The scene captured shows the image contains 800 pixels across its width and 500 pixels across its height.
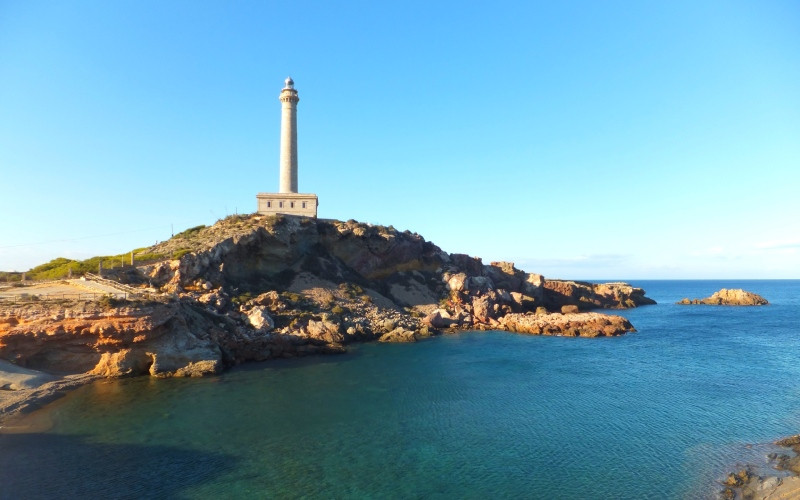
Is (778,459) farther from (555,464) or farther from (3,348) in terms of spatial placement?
(3,348)

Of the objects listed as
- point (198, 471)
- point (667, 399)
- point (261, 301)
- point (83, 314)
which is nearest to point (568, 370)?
point (667, 399)

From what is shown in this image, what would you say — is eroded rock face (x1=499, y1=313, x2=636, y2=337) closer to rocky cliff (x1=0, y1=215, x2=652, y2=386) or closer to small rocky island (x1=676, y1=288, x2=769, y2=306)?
rocky cliff (x1=0, y1=215, x2=652, y2=386)

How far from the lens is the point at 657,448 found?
17250 mm

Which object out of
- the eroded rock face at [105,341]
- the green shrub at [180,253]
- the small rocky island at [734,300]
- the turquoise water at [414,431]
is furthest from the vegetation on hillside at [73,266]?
the small rocky island at [734,300]

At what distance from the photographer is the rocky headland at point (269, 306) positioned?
2616 centimetres

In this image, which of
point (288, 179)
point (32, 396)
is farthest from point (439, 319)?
point (32, 396)

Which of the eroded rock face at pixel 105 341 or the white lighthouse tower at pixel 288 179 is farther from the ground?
the white lighthouse tower at pixel 288 179

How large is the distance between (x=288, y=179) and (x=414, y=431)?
43904mm

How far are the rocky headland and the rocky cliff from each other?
11 centimetres

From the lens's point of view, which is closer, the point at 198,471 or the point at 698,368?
the point at 198,471

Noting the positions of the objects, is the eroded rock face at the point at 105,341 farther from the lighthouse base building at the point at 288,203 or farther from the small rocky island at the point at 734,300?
the small rocky island at the point at 734,300

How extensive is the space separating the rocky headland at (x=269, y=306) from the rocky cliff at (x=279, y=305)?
112 mm

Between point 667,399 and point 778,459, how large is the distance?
8.14 m

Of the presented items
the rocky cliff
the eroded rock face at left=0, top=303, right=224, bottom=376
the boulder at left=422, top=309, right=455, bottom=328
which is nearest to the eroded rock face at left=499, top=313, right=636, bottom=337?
the rocky cliff
